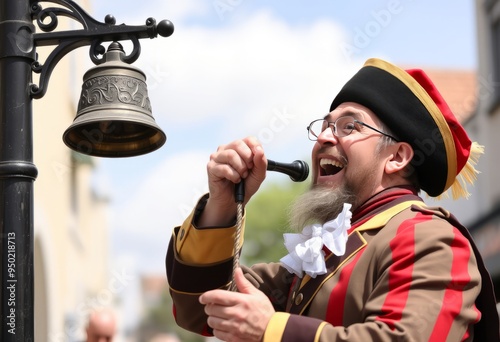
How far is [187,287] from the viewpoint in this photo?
3.37 metres

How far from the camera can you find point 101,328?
5.39 m

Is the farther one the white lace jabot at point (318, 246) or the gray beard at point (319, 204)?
the gray beard at point (319, 204)

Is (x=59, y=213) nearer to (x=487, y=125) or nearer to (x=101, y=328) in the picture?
(x=101, y=328)

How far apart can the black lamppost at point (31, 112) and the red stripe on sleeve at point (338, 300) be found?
1.03 meters

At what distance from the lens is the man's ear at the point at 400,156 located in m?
3.29

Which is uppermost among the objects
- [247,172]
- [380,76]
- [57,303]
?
[380,76]

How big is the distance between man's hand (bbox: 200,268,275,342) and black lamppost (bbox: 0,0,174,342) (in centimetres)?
90

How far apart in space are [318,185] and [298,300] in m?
0.46

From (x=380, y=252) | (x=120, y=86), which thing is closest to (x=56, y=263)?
(x=120, y=86)

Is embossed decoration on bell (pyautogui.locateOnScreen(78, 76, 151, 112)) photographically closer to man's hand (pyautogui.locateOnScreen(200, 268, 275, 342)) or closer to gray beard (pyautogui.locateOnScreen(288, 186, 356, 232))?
gray beard (pyautogui.locateOnScreen(288, 186, 356, 232))

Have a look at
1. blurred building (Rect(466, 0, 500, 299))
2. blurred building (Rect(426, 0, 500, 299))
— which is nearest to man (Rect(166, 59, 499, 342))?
blurred building (Rect(426, 0, 500, 299))

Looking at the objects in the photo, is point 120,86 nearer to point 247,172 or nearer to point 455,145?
point 247,172

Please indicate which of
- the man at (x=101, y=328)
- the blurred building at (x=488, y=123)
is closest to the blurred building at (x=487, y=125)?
the blurred building at (x=488, y=123)

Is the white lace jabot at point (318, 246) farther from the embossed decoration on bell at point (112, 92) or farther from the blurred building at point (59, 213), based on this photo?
the blurred building at point (59, 213)
